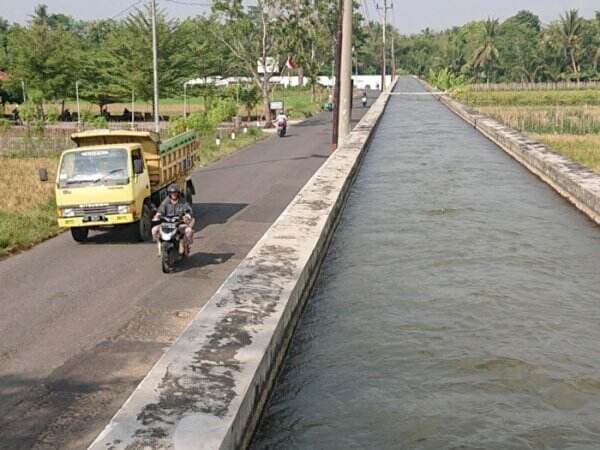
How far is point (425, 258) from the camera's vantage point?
12836 mm

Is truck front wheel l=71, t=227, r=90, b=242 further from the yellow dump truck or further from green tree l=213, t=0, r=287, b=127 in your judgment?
green tree l=213, t=0, r=287, b=127

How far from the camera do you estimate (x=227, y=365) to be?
6.48m

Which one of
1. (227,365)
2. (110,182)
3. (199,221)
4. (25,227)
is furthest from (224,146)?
(227,365)

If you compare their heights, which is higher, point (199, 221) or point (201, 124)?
point (201, 124)

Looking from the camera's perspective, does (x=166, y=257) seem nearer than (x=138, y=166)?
Yes

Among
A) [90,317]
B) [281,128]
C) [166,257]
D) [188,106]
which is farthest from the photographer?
[188,106]

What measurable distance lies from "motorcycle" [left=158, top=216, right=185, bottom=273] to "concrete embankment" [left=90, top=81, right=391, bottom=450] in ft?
5.47

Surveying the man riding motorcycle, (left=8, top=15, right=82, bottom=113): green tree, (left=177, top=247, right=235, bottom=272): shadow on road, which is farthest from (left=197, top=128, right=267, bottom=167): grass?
(left=8, top=15, right=82, bottom=113): green tree

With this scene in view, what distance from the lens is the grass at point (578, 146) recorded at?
26.1 metres

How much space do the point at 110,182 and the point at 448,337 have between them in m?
8.01

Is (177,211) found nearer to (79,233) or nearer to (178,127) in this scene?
(79,233)

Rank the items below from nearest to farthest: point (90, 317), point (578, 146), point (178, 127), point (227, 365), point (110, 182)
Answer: point (227, 365) < point (90, 317) < point (110, 182) < point (578, 146) < point (178, 127)

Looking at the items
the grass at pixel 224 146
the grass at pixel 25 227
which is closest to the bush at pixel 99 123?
the grass at pixel 224 146

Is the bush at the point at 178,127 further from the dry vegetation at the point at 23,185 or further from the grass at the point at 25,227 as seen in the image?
the grass at the point at 25,227
